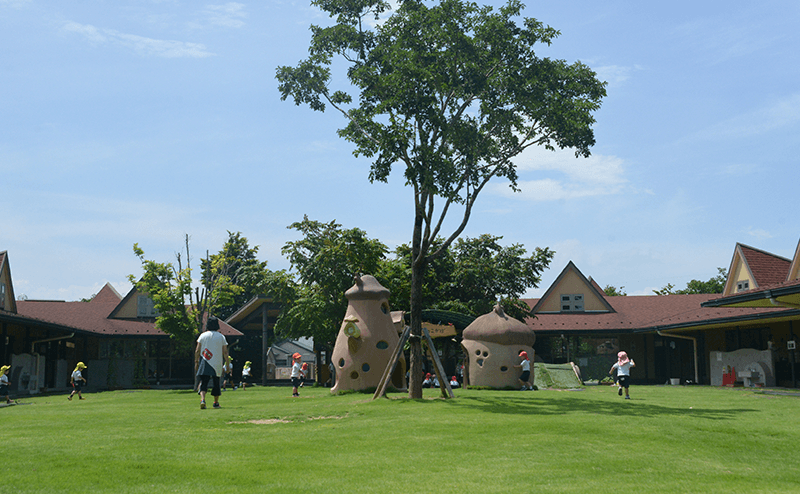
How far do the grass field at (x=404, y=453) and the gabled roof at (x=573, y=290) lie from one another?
28.8m

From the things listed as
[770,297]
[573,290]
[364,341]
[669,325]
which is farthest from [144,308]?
[770,297]

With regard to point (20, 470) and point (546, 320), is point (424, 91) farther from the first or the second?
point (546, 320)

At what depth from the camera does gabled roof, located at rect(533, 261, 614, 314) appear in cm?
4247

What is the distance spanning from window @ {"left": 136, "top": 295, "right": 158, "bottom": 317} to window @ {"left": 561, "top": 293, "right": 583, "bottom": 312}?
25891 mm

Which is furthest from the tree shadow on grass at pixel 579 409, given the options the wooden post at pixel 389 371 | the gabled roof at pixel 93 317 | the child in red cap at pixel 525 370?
the gabled roof at pixel 93 317

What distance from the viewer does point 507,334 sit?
2608 cm

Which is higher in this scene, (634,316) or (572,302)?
(572,302)

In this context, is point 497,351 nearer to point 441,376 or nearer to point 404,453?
point 441,376

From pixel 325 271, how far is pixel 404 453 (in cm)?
2378

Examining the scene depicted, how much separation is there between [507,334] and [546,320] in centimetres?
1569

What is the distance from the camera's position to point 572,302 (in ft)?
140

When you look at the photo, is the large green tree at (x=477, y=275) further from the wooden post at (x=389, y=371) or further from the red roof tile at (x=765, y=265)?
the wooden post at (x=389, y=371)

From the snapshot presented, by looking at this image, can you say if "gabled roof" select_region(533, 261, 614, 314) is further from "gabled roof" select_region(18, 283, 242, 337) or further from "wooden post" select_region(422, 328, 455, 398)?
"wooden post" select_region(422, 328, 455, 398)

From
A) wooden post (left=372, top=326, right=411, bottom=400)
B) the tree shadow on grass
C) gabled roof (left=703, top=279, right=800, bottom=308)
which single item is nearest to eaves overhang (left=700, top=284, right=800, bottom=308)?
gabled roof (left=703, top=279, right=800, bottom=308)
